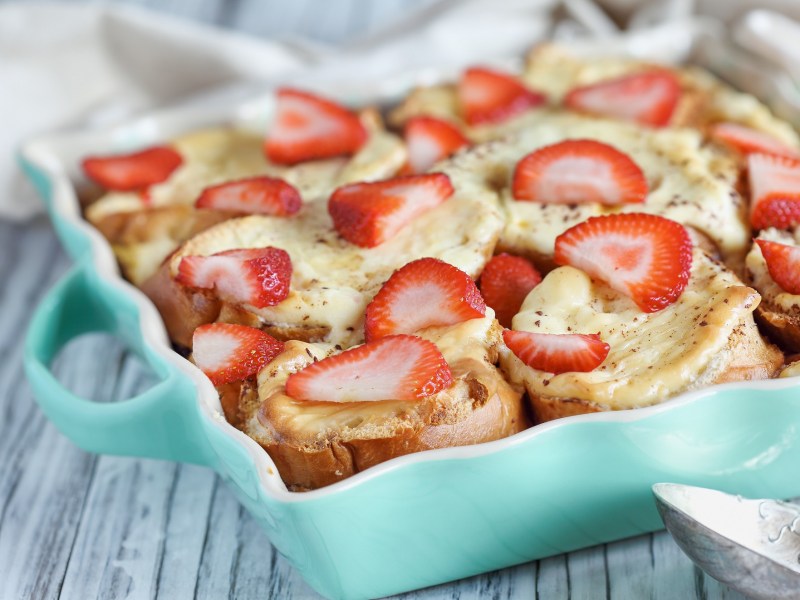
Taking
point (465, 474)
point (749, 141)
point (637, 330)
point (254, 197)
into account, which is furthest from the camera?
point (749, 141)

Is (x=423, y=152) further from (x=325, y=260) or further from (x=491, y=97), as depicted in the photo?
(x=325, y=260)

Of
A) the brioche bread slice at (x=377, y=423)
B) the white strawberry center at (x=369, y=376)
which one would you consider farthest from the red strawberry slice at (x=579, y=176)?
the white strawberry center at (x=369, y=376)

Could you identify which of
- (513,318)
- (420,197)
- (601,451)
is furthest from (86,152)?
(601,451)

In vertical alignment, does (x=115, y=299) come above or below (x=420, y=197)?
below

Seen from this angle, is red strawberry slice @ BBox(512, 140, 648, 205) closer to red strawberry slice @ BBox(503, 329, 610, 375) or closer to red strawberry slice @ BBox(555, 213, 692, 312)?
red strawberry slice @ BBox(555, 213, 692, 312)

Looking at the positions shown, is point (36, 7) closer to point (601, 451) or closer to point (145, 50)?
point (145, 50)

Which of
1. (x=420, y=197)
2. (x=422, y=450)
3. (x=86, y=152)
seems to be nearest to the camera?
(x=422, y=450)

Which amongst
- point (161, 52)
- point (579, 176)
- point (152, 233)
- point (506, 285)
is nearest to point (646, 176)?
point (579, 176)

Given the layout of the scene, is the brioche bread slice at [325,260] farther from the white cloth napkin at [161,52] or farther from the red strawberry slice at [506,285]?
the white cloth napkin at [161,52]
